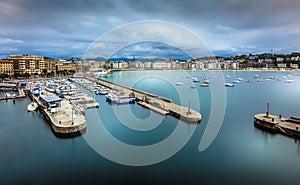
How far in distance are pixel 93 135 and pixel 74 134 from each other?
1.44 ft

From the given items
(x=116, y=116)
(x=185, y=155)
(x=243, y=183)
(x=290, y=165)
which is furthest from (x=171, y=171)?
(x=116, y=116)

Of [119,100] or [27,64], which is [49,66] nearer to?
[27,64]

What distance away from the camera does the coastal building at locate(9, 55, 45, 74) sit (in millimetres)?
20469

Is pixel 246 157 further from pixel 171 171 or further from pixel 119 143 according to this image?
pixel 119 143

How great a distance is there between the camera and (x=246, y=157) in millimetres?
4176

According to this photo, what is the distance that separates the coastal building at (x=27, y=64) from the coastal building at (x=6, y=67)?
42 centimetres

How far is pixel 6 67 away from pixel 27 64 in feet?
5.79

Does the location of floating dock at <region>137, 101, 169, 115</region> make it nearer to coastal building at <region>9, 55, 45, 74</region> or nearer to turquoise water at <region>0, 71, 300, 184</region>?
turquoise water at <region>0, 71, 300, 184</region>

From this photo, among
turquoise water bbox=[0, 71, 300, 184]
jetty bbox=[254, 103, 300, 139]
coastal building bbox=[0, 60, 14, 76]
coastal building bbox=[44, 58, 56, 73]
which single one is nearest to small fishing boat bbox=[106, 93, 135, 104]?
turquoise water bbox=[0, 71, 300, 184]

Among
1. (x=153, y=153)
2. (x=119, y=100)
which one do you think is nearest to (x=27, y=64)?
(x=119, y=100)

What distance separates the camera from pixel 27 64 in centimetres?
2091

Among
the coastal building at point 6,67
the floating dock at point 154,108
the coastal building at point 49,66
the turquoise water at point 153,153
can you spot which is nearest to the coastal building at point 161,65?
the coastal building at point 49,66

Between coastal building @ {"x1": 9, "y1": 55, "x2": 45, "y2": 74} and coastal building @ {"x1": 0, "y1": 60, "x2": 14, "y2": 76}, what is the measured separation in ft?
1.38

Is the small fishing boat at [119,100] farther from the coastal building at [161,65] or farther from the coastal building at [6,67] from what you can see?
the coastal building at [161,65]
